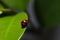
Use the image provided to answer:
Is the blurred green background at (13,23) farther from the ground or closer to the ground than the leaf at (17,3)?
closer to the ground

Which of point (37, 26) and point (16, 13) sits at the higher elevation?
point (16, 13)

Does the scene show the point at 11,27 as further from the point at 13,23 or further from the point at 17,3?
the point at 17,3

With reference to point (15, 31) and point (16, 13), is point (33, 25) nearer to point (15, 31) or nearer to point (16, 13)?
point (16, 13)

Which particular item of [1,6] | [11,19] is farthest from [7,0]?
[11,19]

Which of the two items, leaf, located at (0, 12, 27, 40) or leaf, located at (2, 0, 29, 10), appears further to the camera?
leaf, located at (2, 0, 29, 10)

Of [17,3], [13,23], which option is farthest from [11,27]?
[17,3]

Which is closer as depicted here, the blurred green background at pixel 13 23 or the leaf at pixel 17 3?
the blurred green background at pixel 13 23
